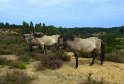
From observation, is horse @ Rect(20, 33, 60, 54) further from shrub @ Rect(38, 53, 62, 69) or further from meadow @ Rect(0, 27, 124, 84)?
shrub @ Rect(38, 53, 62, 69)

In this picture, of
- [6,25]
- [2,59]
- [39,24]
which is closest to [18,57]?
[2,59]

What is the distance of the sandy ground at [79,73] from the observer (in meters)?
15.3

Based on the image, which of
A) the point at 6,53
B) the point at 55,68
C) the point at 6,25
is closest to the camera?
the point at 55,68

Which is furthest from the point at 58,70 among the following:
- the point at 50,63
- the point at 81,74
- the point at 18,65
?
the point at 18,65

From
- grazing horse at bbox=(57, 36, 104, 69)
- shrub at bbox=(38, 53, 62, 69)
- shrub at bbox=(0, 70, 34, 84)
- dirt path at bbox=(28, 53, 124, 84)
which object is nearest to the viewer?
shrub at bbox=(0, 70, 34, 84)

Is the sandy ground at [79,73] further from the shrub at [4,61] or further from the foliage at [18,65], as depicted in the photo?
the shrub at [4,61]

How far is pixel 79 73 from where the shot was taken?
666 inches

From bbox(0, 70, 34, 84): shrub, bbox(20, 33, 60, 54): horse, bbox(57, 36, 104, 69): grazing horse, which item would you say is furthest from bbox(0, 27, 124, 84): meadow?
bbox(20, 33, 60, 54): horse

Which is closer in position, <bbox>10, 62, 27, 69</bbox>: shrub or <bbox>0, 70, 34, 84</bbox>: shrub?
<bbox>0, 70, 34, 84</bbox>: shrub

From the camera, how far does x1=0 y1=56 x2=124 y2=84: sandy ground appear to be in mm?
15273

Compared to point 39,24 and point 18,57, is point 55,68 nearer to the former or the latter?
point 18,57

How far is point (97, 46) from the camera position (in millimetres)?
19344

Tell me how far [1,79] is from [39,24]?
60.3 metres

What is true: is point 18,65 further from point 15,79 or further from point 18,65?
point 15,79
